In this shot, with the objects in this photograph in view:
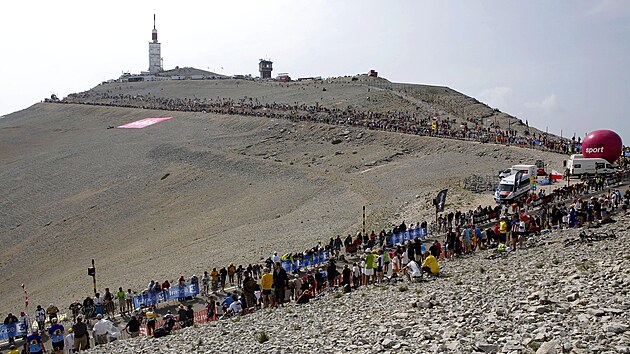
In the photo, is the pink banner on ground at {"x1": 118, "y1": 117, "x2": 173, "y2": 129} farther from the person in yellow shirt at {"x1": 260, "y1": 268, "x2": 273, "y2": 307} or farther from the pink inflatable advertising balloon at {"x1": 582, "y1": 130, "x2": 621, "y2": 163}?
the person in yellow shirt at {"x1": 260, "y1": 268, "x2": 273, "y2": 307}

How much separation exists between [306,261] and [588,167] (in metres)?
22.4

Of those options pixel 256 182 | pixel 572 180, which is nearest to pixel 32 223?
pixel 256 182

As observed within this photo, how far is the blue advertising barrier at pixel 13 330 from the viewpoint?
67.5 feet

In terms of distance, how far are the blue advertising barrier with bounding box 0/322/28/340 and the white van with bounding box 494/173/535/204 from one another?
23982mm

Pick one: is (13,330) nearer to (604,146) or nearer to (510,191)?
(510,191)

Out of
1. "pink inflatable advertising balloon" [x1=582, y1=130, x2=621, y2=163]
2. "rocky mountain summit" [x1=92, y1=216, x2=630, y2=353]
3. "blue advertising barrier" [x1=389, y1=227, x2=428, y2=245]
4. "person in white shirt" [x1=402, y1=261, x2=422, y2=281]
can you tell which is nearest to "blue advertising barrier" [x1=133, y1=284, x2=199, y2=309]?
"rocky mountain summit" [x1=92, y1=216, x2=630, y2=353]

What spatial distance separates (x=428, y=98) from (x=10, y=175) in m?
62.4

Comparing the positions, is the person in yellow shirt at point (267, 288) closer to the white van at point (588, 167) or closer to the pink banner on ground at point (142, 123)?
the white van at point (588, 167)

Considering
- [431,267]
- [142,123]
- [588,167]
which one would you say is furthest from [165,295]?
[142,123]

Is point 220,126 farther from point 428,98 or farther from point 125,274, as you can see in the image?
point 125,274

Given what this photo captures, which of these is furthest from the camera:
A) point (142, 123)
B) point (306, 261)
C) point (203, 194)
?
point (142, 123)

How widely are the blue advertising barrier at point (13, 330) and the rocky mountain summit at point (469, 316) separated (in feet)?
17.7

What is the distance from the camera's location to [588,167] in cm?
3928

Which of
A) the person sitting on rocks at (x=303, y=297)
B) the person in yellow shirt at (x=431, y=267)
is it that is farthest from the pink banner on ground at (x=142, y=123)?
the person in yellow shirt at (x=431, y=267)
